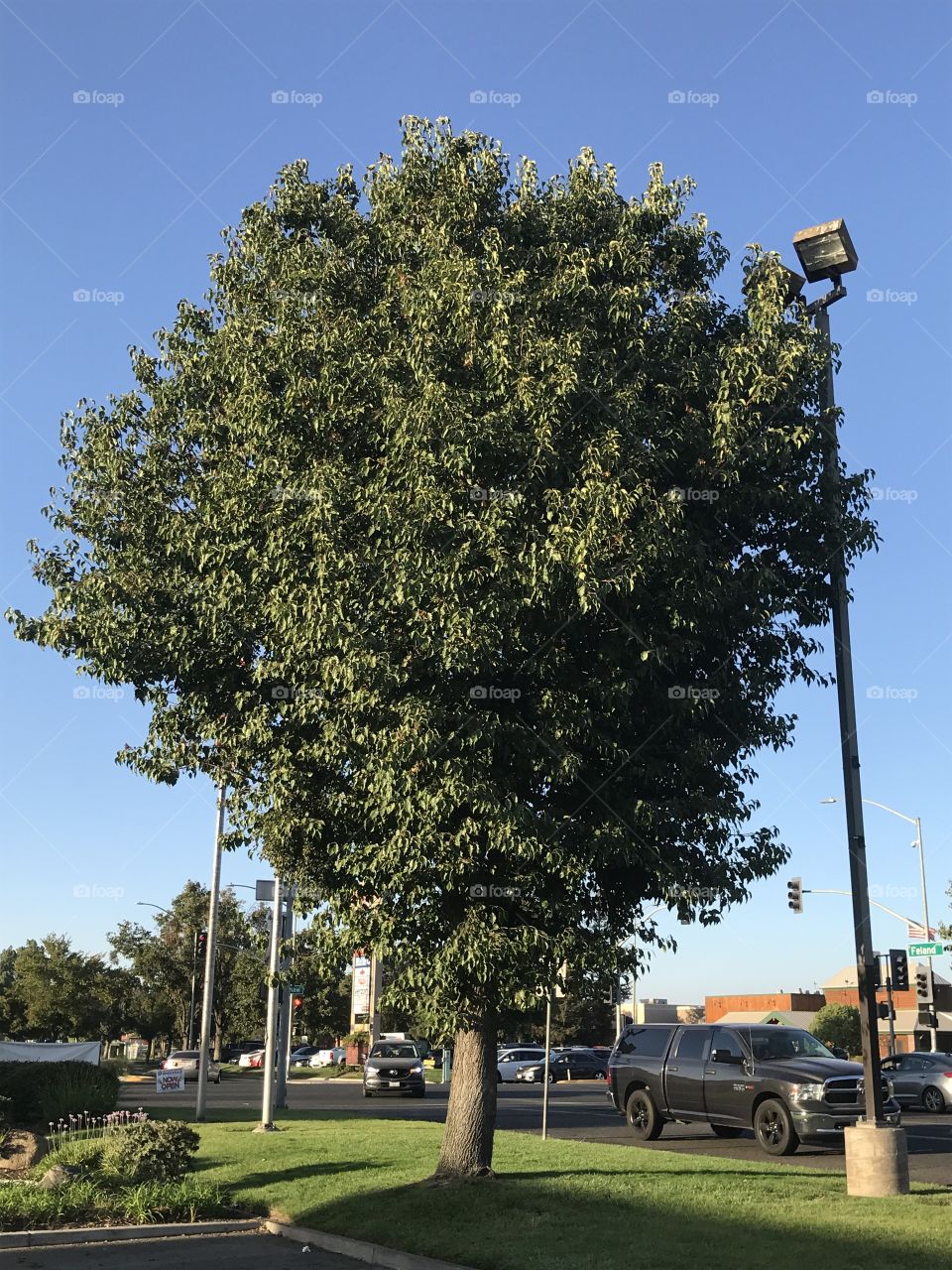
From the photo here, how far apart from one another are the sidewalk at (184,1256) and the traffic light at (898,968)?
21947mm

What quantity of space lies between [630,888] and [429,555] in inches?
189

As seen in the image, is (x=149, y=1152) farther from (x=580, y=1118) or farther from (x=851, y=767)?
(x=580, y=1118)

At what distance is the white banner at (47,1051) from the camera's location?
3173 cm

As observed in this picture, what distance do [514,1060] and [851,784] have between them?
39.3 metres

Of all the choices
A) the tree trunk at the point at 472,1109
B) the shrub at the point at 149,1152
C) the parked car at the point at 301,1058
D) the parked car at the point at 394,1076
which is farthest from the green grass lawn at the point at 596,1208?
the parked car at the point at 301,1058

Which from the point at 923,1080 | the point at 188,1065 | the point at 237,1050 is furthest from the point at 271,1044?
the point at 237,1050

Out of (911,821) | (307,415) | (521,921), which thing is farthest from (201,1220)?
(911,821)

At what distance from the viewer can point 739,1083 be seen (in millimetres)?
19672

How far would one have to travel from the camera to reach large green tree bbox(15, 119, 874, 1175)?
12.2 meters

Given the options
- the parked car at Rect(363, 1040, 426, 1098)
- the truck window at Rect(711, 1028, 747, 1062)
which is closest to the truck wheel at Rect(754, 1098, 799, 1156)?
the truck window at Rect(711, 1028, 747, 1062)

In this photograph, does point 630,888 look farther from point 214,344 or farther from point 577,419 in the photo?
point 214,344

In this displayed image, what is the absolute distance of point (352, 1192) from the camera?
1351 centimetres

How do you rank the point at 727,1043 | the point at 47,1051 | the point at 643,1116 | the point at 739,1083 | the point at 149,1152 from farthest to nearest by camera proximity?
the point at 47,1051 < the point at 643,1116 < the point at 727,1043 < the point at 739,1083 < the point at 149,1152

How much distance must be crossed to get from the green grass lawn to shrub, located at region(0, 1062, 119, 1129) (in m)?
6.74
